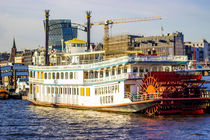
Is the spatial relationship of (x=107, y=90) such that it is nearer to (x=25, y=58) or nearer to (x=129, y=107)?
(x=129, y=107)

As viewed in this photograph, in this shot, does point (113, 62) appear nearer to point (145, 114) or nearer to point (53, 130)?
point (145, 114)

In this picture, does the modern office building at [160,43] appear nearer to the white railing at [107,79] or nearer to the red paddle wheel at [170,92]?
the white railing at [107,79]

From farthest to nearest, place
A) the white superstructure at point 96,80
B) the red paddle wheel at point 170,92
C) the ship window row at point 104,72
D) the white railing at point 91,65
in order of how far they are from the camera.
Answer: the ship window row at point 104,72 < the white superstructure at point 96,80 < the white railing at point 91,65 < the red paddle wheel at point 170,92

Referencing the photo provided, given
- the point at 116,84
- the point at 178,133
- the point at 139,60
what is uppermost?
the point at 139,60

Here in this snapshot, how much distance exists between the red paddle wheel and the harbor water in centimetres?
132

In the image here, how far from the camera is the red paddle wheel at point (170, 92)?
32.7 metres

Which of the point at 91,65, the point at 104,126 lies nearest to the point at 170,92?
the point at 104,126

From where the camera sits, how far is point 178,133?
81.0 ft

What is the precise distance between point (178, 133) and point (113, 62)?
11.8 m

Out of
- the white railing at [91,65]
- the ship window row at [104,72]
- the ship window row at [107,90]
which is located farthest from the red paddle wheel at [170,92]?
the white railing at [91,65]

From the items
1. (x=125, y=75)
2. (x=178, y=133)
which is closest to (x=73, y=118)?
(x=125, y=75)

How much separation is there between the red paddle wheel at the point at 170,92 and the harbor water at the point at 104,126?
4.33ft

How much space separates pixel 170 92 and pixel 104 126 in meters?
8.67

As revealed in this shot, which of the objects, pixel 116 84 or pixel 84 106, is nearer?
pixel 116 84
